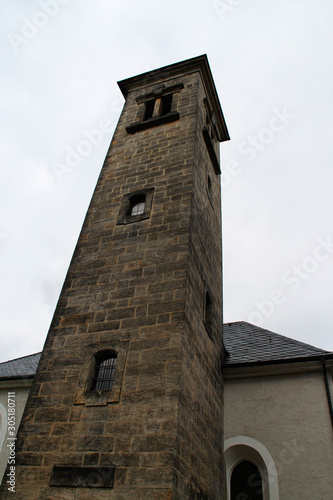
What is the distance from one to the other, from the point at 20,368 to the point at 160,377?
23.2 ft

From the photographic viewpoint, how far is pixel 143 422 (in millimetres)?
5379

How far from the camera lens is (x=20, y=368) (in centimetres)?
1127

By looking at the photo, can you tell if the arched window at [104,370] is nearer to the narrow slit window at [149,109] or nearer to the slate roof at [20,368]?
the slate roof at [20,368]

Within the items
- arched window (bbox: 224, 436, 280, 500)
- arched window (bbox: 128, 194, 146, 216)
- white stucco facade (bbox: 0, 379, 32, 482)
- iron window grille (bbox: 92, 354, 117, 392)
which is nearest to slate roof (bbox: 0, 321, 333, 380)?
white stucco facade (bbox: 0, 379, 32, 482)

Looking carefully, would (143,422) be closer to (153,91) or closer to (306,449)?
(306,449)

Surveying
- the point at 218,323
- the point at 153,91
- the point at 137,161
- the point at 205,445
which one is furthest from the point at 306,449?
the point at 153,91

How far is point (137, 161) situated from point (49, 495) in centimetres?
741

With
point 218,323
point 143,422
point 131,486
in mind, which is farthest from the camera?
point 218,323

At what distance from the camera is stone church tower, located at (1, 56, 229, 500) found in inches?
205

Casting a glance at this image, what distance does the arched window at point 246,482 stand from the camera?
7157mm

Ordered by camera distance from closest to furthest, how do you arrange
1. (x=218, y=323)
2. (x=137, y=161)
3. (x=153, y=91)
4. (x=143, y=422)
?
1. (x=143, y=422)
2. (x=218, y=323)
3. (x=137, y=161)
4. (x=153, y=91)

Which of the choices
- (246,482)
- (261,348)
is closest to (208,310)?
(261,348)

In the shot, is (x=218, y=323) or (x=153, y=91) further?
(x=153, y=91)

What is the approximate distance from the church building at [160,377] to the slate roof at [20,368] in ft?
0.49
